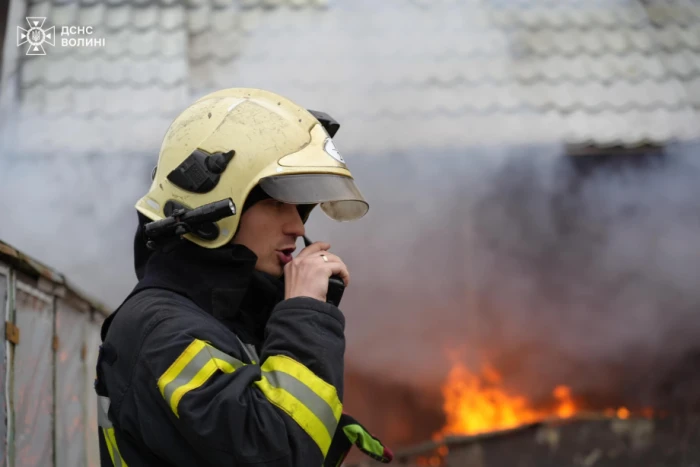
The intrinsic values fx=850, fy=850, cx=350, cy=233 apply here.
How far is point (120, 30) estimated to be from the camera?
237 inches

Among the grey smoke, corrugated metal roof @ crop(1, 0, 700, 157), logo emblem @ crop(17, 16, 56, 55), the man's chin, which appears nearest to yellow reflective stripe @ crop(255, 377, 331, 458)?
the man's chin

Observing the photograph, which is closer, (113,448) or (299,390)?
(299,390)

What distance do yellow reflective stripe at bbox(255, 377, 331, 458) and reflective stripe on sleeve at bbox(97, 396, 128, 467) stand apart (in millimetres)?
410

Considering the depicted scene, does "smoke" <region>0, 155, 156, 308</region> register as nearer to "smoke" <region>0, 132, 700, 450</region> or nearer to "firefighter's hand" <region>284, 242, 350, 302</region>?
"smoke" <region>0, 132, 700, 450</region>

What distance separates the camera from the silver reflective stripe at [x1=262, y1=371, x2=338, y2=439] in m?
1.73

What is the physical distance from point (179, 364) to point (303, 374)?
0.83ft

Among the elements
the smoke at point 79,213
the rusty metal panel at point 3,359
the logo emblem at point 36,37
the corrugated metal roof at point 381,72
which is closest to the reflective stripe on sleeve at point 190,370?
the rusty metal panel at point 3,359

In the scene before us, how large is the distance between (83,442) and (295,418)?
Result: 114 inches

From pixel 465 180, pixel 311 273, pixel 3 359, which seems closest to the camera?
pixel 311 273

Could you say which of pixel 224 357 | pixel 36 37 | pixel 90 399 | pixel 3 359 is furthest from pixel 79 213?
pixel 224 357

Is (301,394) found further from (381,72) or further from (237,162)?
(381,72)

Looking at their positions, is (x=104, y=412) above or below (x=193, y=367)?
below

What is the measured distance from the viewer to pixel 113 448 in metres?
1.93

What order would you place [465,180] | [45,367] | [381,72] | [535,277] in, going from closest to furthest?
[45,367], [381,72], [465,180], [535,277]
